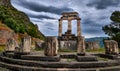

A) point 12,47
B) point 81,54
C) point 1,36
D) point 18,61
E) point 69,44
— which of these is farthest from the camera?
point 1,36

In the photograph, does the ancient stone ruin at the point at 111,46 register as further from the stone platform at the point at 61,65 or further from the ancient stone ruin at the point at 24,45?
the ancient stone ruin at the point at 24,45

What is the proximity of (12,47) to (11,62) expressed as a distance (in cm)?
485

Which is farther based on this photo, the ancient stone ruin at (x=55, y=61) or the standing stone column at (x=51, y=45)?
the standing stone column at (x=51, y=45)

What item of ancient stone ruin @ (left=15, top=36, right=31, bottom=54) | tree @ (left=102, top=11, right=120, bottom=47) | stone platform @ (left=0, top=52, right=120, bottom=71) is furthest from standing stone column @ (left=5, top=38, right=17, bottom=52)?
tree @ (left=102, top=11, right=120, bottom=47)

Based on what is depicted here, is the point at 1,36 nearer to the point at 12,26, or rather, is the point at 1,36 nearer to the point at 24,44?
the point at 12,26

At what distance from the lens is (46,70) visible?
10359 millimetres

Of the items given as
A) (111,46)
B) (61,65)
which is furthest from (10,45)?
(111,46)

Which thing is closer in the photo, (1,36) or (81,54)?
(81,54)

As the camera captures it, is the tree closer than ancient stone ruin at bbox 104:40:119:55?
No

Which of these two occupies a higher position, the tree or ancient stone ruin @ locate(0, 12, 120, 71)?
the tree

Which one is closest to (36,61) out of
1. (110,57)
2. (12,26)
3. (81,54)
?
(81,54)

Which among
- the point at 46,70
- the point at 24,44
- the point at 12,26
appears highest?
the point at 12,26

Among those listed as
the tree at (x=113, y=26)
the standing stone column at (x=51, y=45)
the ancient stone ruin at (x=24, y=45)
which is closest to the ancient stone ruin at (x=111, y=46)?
the standing stone column at (x=51, y=45)

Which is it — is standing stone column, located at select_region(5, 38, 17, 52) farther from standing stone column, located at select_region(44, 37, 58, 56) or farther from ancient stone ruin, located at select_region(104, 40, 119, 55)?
ancient stone ruin, located at select_region(104, 40, 119, 55)
